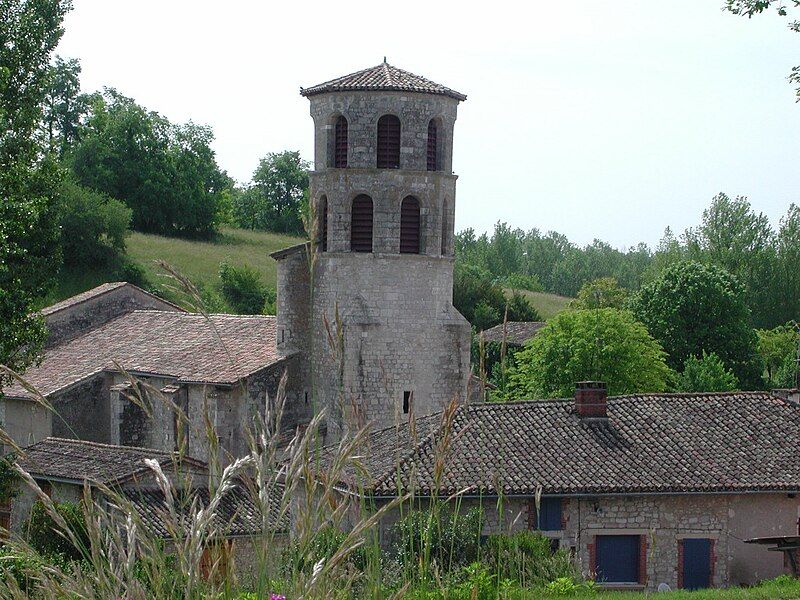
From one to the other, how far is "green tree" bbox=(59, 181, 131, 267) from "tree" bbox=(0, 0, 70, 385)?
111ft

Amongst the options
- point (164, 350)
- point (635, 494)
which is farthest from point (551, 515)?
point (164, 350)

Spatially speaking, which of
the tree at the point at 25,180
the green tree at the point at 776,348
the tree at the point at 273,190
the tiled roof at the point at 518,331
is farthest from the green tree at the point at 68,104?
the tree at the point at 25,180

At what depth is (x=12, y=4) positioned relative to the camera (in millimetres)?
19078

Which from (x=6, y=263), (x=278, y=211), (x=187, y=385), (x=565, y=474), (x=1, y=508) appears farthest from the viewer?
(x=278, y=211)

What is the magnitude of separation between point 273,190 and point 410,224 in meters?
58.8

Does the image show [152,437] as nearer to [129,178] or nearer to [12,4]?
[12,4]

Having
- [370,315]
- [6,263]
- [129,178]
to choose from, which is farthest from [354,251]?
[129,178]

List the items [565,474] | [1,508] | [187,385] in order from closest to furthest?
[565,474], [1,508], [187,385]

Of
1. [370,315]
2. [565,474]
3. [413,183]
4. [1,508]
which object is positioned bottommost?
[1,508]

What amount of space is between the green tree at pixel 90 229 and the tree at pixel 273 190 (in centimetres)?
2753

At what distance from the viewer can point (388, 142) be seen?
87.5 ft

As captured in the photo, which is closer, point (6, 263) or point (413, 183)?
point (6, 263)

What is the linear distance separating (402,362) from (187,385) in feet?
18.1

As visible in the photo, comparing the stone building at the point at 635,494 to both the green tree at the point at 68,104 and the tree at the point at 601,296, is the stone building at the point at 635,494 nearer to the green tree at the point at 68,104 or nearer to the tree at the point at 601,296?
the tree at the point at 601,296
